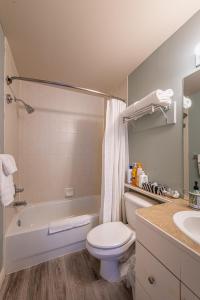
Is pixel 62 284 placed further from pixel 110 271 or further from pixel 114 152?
pixel 114 152

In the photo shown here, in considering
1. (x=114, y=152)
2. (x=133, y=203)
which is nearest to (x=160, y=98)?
(x=114, y=152)

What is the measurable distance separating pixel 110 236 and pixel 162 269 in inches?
28.0

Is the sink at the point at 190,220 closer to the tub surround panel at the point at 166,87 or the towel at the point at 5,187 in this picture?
the tub surround panel at the point at 166,87

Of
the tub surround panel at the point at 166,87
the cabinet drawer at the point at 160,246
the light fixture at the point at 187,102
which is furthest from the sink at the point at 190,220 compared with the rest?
the light fixture at the point at 187,102

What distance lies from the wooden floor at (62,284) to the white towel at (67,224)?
0.35 metres

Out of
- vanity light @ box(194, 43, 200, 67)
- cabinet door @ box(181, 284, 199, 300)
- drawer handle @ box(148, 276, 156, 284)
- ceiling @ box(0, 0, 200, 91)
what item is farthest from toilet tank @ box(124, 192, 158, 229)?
ceiling @ box(0, 0, 200, 91)

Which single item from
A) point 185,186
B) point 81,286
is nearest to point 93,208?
point 81,286

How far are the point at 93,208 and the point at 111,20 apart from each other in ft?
8.30

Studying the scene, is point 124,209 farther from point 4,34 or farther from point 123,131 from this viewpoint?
point 4,34

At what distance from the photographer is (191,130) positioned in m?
1.12

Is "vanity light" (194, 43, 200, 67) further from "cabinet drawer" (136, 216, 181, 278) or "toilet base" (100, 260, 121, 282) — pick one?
"toilet base" (100, 260, 121, 282)

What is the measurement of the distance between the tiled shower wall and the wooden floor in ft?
3.17

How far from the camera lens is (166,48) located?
134 centimetres

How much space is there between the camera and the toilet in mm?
1176
